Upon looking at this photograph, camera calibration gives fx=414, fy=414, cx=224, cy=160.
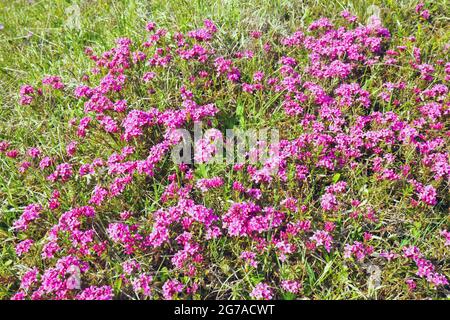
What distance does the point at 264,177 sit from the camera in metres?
4.40

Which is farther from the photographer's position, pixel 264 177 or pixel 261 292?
pixel 264 177

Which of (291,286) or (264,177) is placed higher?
(264,177)

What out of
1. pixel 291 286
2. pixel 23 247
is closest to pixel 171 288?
pixel 291 286

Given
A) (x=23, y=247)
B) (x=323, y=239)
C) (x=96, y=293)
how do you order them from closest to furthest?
(x=96, y=293), (x=323, y=239), (x=23, y=247)

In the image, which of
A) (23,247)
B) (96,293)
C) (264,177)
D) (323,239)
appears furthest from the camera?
(264,177)

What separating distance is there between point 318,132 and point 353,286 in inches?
71.7

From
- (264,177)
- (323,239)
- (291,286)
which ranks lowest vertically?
(291,286)

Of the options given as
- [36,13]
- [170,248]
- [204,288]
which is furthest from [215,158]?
[36,13]

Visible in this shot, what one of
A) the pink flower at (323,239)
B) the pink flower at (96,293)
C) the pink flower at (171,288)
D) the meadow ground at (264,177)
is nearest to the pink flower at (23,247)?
the meadow ground at (264,177)

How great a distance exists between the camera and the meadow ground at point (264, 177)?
13.0 feet

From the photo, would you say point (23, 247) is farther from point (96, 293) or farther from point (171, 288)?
point (171, 288)

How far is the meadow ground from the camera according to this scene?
397 cm

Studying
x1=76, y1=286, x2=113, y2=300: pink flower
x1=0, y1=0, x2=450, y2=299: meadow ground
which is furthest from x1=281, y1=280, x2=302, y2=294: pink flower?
x1=76, y1=286, x2=113, y2=300: pink flower

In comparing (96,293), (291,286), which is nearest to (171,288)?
(96,293)
